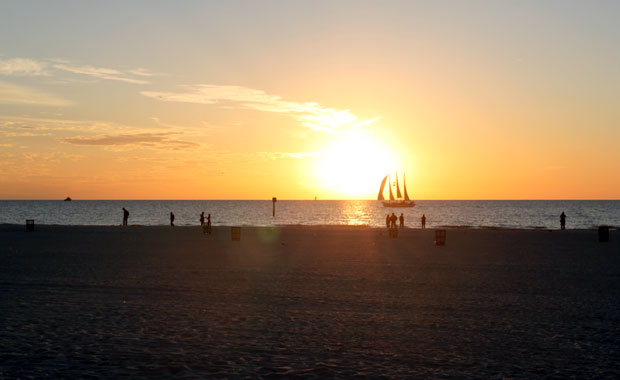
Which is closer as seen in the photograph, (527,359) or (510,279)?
(527,359)

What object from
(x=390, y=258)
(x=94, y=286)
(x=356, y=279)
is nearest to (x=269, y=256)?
(x=390, y=258)

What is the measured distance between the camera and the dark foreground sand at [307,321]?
9008 mm

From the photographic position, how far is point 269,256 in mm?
29219

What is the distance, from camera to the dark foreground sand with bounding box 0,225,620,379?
901 centimetres

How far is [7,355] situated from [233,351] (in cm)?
364

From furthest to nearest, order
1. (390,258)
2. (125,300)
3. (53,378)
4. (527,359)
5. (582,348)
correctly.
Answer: (390,258) < (125,300) < (582,348) < (527,359) < (53,378)

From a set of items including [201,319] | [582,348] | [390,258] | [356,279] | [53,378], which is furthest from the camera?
[390,258]

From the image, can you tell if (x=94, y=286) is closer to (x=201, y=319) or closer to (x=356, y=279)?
(x=201, y=319)

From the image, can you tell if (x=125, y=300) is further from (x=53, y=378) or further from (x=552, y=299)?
(x=552, y=299)

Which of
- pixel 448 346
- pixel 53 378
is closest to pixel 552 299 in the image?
pixel 448 346

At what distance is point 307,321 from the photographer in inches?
492

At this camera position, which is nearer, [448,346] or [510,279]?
[448,346]

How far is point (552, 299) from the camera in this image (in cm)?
1582

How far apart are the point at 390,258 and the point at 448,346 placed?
18336mm
